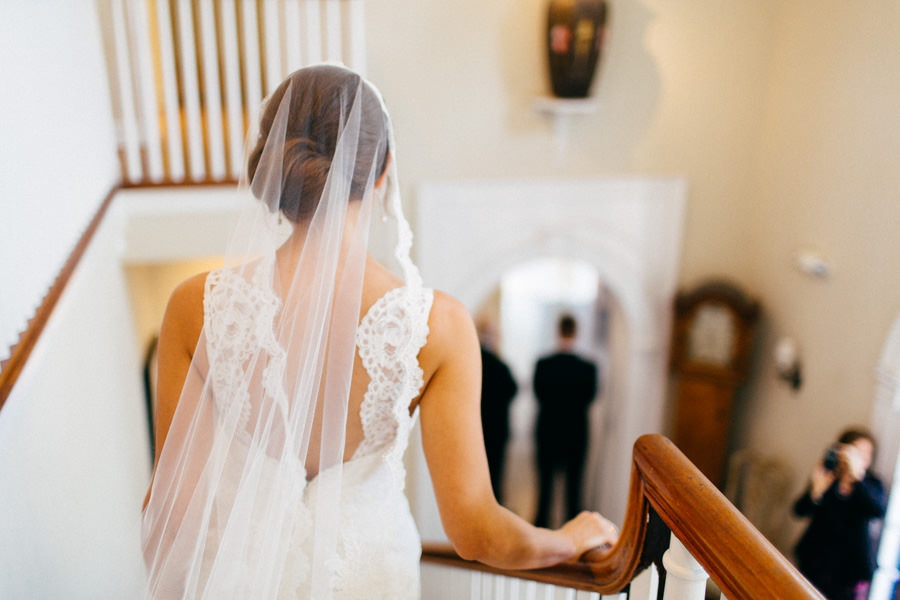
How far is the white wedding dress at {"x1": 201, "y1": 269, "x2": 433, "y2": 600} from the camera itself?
4.53 feet

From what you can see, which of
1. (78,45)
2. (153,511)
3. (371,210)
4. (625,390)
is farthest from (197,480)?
(625,390)

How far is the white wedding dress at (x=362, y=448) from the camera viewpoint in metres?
1.38

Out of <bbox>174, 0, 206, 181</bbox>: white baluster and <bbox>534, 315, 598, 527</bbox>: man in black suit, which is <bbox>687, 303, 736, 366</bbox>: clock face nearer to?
<bbox>534, 315, 598, 527</bbox>: man in black suit

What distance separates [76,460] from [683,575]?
179 centimetres

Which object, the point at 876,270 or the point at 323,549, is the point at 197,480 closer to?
the point at 323,549

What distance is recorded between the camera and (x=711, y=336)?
5078 mm

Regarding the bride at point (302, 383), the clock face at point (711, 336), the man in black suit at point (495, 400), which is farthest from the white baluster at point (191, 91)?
the clock face at point (711, 336)

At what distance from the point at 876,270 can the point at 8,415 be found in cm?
405

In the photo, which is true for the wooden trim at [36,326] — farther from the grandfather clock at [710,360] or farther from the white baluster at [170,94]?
the grandfather clock at [710,360]

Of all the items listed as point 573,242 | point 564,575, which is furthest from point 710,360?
point 564,575

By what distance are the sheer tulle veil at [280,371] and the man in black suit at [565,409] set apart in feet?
11.3

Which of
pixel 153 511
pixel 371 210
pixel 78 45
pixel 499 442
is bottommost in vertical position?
pixel 499 442

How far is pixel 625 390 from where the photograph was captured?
541cm

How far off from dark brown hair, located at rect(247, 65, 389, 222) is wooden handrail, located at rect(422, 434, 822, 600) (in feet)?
2.41
